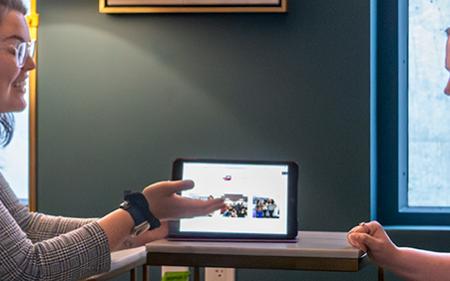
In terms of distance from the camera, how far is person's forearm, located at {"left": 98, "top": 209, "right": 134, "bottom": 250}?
1.69m

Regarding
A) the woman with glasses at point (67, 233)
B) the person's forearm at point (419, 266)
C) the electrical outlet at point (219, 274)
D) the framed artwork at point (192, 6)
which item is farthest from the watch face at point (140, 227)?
the framed artwork at point (192, 6)

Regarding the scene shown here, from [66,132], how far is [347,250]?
160 centimetres

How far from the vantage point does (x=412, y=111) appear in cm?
322

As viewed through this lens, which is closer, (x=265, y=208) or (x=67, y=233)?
(x=67, y=233)

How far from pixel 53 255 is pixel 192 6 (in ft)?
5.36

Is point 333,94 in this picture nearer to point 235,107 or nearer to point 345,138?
point 345,138

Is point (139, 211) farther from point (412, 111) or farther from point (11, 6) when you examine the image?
point (412, 111)

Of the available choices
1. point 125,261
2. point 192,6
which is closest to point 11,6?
point 125,261

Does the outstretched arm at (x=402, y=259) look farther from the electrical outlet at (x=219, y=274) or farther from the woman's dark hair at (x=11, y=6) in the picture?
the electrical outlet at (x=219, y=274)

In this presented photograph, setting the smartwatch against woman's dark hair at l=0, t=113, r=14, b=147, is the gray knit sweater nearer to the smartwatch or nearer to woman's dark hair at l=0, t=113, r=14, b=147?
the smartwatch

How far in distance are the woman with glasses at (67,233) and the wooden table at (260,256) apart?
9 cm

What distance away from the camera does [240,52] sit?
312cm

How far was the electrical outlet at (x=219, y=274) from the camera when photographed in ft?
10.1

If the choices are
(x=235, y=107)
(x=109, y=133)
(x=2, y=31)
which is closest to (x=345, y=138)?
(x=235, y=107)
